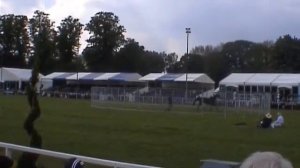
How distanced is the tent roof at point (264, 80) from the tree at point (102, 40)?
176 ft

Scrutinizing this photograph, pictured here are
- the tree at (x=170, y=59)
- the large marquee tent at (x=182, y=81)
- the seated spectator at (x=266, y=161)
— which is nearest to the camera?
the seated spectator at (x=266, y=161)

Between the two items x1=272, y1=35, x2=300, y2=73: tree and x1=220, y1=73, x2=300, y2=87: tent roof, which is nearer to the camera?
x1=220, y1=73, x2=300, y2=87: tent roof

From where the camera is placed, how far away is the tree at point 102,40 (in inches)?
5236

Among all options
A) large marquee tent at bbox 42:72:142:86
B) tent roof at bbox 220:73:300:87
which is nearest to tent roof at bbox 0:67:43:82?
large marquee tent at bbox 42:72:142:86

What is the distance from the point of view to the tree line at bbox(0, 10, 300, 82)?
127m

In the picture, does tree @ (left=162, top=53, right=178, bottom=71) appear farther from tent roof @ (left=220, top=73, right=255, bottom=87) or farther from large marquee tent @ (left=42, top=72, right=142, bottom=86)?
tent roof @ (left=220, top=73, right=255, bottom=87)

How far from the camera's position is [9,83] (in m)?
107

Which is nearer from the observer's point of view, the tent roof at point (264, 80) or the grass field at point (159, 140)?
the grass field at point (159, 140)

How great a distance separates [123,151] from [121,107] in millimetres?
34518

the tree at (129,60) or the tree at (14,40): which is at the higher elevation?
the tree at (14,40)

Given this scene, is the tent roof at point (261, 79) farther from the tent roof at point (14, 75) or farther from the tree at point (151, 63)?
the tree at point (151, 63)

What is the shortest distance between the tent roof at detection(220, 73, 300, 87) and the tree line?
41732mm

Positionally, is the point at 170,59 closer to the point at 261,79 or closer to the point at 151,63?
the point at 151,63

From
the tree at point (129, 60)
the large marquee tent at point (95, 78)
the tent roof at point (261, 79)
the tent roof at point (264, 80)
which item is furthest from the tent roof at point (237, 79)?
the tree at point (129, 60)
